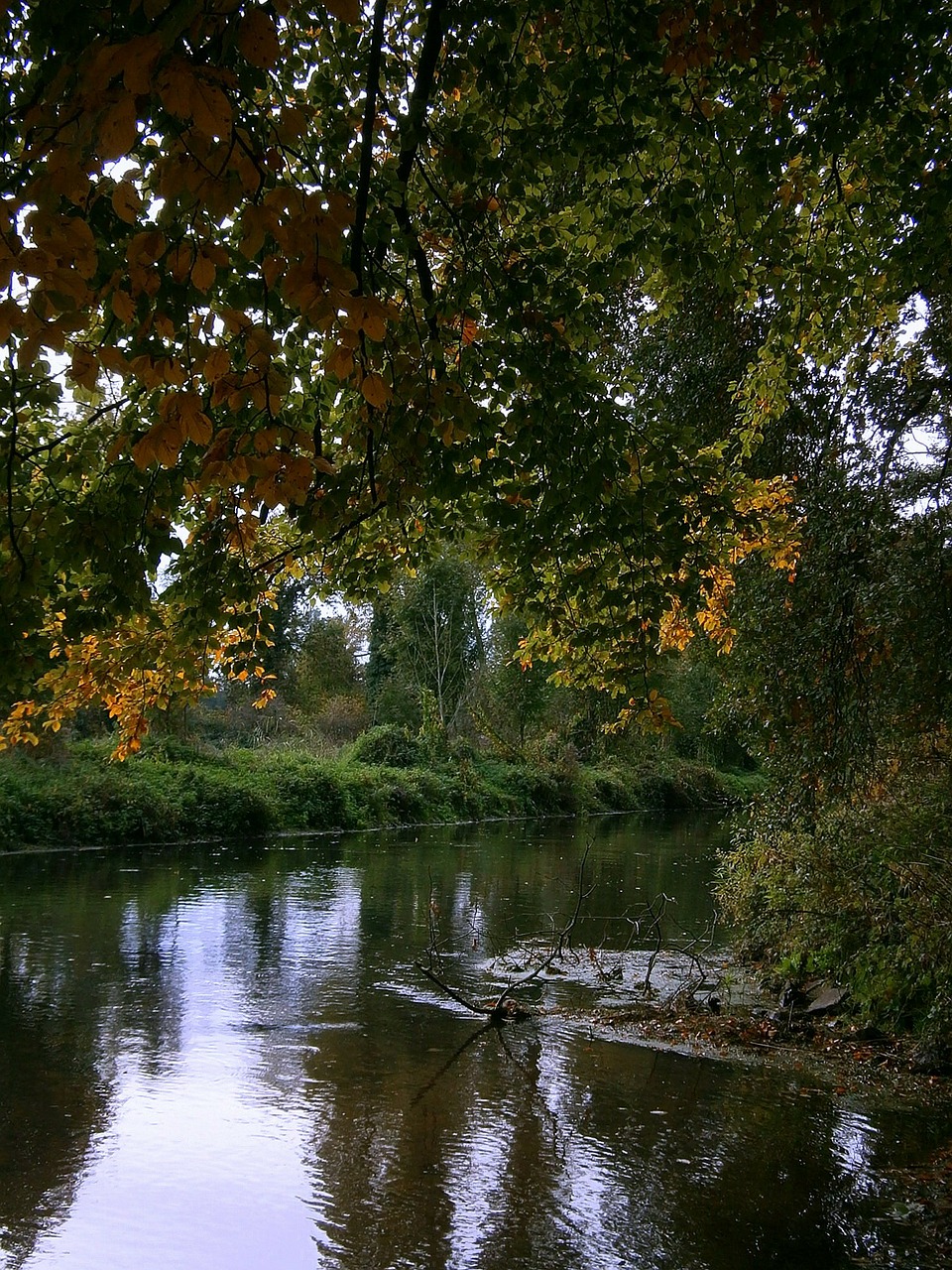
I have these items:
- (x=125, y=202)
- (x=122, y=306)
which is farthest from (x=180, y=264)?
(x=125, y=202)

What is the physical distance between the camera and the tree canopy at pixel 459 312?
3.87 meters

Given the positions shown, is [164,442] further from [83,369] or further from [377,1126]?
[377,1126]

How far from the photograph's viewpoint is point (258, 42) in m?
2.37

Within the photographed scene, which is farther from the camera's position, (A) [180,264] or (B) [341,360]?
(B) [341,360]

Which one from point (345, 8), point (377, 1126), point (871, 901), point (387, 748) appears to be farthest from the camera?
point (387, 748)

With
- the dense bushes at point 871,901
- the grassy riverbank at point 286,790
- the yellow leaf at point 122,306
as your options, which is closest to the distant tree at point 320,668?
the grassy riverbank at point 286,790

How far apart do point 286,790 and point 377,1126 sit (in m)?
20.7

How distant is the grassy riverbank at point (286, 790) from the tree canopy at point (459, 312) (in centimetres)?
1140

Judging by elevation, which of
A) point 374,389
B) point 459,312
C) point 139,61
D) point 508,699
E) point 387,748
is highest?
point 508,699

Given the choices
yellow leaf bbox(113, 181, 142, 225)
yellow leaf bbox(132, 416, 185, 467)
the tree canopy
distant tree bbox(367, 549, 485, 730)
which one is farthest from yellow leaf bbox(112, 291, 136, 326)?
distant tree bbox(367, 549, 485, 730)

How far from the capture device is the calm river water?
6.15 m

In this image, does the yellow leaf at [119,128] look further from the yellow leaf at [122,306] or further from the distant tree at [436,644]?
the distant tree at [436,644]

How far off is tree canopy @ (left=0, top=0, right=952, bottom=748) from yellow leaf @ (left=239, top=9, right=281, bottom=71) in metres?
0.46

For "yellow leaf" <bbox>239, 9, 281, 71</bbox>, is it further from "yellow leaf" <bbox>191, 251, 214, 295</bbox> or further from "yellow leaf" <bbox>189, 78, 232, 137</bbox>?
"yellow leaf" <bbox>191, 251, 214, 295</bbox>
